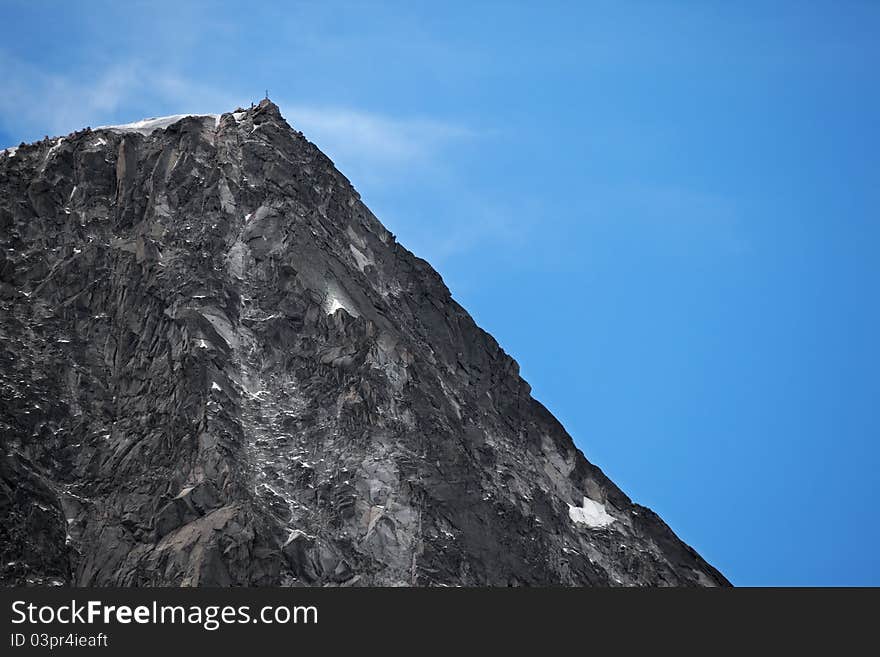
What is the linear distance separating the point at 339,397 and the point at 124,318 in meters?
16.0

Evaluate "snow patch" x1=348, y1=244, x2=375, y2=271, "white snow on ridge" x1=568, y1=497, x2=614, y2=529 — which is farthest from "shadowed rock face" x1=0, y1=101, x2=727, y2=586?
"snow patch" x1=348, y1=244, x2=375, y2=271

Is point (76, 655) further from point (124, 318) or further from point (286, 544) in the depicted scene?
point (124, 318)

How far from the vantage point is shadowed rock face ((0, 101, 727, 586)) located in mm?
129250

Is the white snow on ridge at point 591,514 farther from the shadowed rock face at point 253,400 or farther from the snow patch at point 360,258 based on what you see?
the snow patch at point 360,258

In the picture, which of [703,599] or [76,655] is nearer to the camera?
[76,655]

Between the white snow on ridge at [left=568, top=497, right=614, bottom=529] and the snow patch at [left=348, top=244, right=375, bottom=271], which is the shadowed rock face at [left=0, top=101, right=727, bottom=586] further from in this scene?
the snow patch at [left=348, top=244, right=375, bottom=271]

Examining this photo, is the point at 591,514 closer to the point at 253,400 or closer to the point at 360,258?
the point at 360,258

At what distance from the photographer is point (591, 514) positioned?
150 metres

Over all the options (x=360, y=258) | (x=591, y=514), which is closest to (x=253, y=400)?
(x=360, y=258)

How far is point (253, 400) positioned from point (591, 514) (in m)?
27.4

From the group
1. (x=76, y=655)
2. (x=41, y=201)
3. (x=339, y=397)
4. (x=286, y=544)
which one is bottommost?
(x=76, y=655)

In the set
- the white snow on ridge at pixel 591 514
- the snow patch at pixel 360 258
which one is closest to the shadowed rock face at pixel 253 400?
the white snow on ridge at pixel 591 514

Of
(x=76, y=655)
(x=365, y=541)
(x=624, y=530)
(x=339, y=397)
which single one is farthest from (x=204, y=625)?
(x=624, y=530)

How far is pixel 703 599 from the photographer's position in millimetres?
115688
